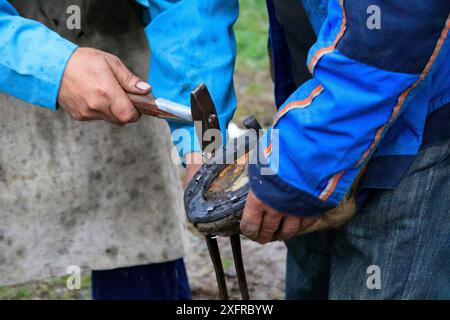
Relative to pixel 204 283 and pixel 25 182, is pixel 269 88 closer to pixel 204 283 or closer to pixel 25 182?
pixel 204 283

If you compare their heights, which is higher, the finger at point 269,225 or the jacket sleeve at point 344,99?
the jacket sleeve at point 344,99

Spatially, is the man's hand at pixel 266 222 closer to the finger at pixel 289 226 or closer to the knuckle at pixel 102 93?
the finger at pixel 289 226

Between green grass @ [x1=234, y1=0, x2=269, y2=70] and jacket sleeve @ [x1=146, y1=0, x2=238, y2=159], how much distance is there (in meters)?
2.95

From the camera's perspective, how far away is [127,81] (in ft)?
6.53

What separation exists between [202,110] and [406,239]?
60 cm

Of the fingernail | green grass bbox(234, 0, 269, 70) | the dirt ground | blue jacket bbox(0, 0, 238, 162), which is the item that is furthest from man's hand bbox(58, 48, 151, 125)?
green grass bbox(234, 0, 269, 70)

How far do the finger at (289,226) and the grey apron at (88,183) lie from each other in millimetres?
797

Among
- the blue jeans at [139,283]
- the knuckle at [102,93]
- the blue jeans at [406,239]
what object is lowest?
the blue jeans at [139,283]

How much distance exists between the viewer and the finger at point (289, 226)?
5.85 feet

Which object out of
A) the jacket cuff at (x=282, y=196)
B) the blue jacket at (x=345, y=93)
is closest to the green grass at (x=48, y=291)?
the blue jacket at (x=345, y=93)

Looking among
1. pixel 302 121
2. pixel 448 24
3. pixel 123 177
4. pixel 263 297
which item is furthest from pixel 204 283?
pixel 448 24

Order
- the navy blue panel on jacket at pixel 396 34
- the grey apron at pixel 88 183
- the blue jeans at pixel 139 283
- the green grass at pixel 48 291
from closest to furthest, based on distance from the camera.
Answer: the navy blue panel on jacket at pixel 396 34, the grey apron at pixel 88 183, the blue jeans at pixel 139 283, the green grass at pixel 48 291

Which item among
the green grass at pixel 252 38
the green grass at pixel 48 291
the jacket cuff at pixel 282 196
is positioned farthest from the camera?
the green grass at pixel 252 38
